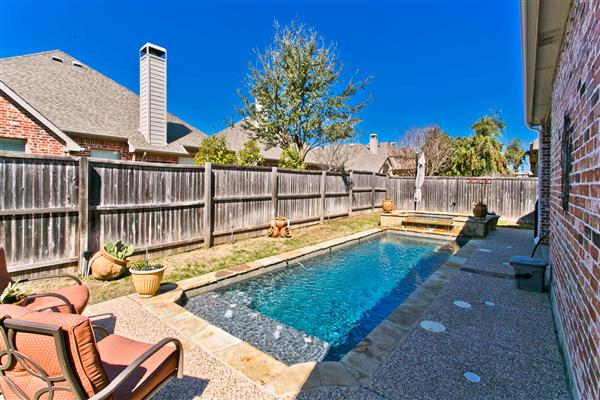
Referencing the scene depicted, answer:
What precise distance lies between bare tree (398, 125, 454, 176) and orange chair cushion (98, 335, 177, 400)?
24.9m

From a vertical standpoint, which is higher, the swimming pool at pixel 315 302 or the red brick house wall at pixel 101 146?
the red brick house wall at pixel 101 146

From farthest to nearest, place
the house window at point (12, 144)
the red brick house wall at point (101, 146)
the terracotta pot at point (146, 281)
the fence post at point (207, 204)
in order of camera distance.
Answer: the red brick house wall at point (101, 146) < the house window at point (12, 144) < the fence post at point (207, 204) < the terracotta pot at point (146, 281)

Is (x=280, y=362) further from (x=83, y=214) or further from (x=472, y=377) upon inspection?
(x=83, y=214)

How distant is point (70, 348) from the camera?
164cm

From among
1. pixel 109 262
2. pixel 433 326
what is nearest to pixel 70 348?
pixel 433 326

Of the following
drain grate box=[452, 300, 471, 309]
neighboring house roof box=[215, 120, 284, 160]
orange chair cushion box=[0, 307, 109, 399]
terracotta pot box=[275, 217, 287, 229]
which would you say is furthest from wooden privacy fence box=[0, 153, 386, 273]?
neighboring house roof box=[215, 120, 284, 160]

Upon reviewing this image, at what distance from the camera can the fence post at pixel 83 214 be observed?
556cm

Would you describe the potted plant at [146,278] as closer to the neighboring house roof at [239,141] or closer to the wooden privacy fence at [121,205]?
the wooden privacy fence at [121,205]

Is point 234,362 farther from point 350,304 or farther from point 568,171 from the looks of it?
point 568,171

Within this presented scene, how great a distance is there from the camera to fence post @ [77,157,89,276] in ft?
18.2

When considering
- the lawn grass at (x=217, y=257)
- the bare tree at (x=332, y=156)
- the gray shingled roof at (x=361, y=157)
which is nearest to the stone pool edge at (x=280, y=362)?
the lawn grass at (x=217, y=257)

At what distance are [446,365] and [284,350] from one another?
6.15ft

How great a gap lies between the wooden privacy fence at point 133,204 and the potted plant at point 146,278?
1.72 metres

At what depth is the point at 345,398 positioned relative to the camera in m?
2.49
